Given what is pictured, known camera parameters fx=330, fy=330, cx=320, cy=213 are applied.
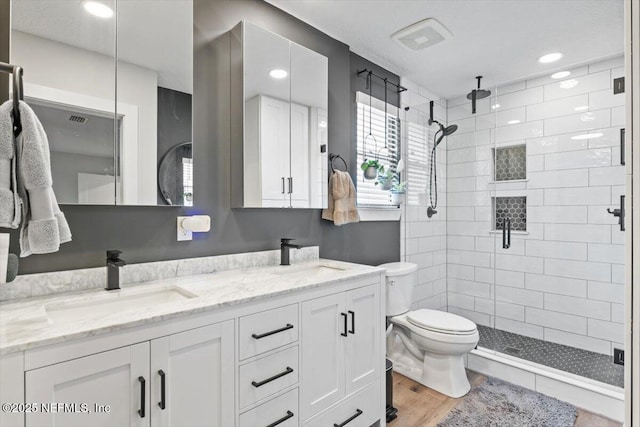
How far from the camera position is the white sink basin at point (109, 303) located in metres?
1.16

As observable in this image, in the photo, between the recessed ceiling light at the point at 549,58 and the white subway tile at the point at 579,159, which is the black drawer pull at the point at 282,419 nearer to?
the white subway tile at the point at 579,159

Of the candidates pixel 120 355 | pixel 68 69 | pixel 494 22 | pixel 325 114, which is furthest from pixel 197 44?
pixel 494 22

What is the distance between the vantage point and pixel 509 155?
3160 mm

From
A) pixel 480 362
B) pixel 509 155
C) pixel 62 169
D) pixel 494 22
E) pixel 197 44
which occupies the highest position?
pixel 494 22

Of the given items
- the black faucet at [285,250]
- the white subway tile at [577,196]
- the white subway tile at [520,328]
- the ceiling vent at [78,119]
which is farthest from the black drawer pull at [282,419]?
the white subway tile at [577,196]

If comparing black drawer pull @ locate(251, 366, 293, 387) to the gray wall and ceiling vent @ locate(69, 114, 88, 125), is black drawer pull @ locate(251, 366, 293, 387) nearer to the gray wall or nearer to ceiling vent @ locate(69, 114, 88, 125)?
the gray wall

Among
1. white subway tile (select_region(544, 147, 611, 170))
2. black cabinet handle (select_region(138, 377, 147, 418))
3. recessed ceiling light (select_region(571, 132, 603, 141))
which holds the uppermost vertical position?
recessed ceiling light (select_region(571, 132, 603, 141))

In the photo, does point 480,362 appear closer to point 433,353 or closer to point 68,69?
point 433,353

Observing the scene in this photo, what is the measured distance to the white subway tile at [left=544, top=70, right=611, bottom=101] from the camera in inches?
106

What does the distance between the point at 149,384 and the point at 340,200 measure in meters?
1.54

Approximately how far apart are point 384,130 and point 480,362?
205 cm

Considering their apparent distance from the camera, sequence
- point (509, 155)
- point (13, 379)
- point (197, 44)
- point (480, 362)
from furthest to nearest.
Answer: point (509, 155)
point (480, 362)
point (197, 44)
point (13, 379)

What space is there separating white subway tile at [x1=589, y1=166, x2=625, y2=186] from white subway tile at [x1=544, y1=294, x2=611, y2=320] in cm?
97

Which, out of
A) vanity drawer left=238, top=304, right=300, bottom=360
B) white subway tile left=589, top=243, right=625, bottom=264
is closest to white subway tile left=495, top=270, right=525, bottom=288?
white subway tile left=589, top=243, right=625, bottom=264
